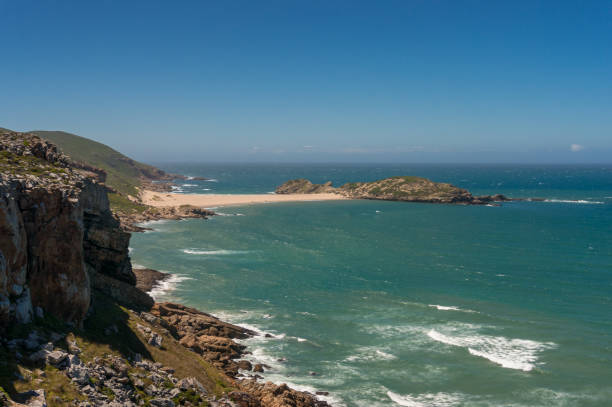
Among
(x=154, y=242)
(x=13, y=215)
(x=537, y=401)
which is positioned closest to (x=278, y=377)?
(x=537, y=401)

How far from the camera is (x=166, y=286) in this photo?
60500 mm

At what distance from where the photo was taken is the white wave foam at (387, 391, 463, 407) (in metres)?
32.9

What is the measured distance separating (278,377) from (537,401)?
20.9m

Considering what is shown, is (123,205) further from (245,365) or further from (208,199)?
(245,365)

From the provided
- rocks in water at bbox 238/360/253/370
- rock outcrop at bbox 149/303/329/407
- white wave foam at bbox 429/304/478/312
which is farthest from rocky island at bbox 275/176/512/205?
rocks in water at bbox 238/360/253/370

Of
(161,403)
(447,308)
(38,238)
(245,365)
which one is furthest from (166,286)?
(447,308)

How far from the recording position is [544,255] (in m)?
82.7

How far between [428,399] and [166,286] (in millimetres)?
40217

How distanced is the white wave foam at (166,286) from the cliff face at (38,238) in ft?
88.7

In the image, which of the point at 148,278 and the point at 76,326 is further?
the point at 148,278

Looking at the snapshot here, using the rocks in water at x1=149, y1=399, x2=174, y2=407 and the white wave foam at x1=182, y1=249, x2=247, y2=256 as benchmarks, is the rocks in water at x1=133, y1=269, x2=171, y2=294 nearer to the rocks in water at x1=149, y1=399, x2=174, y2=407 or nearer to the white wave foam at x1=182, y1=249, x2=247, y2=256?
the white wave foam at x1=182, y1=249, x2=247, y2=256

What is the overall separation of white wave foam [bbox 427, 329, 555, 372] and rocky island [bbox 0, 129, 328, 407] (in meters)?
17.9

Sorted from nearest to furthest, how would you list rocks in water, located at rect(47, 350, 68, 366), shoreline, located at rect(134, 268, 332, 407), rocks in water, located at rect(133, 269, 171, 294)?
1. rocks in water, located at rect(47, 350, 68, 366)
2. shoreline, located at rect(134, 268, 332, 407)
3. rocks in water, located at rect(133, 269, 171, 294)

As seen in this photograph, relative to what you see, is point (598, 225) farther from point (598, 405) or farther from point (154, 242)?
point (154, 242)
